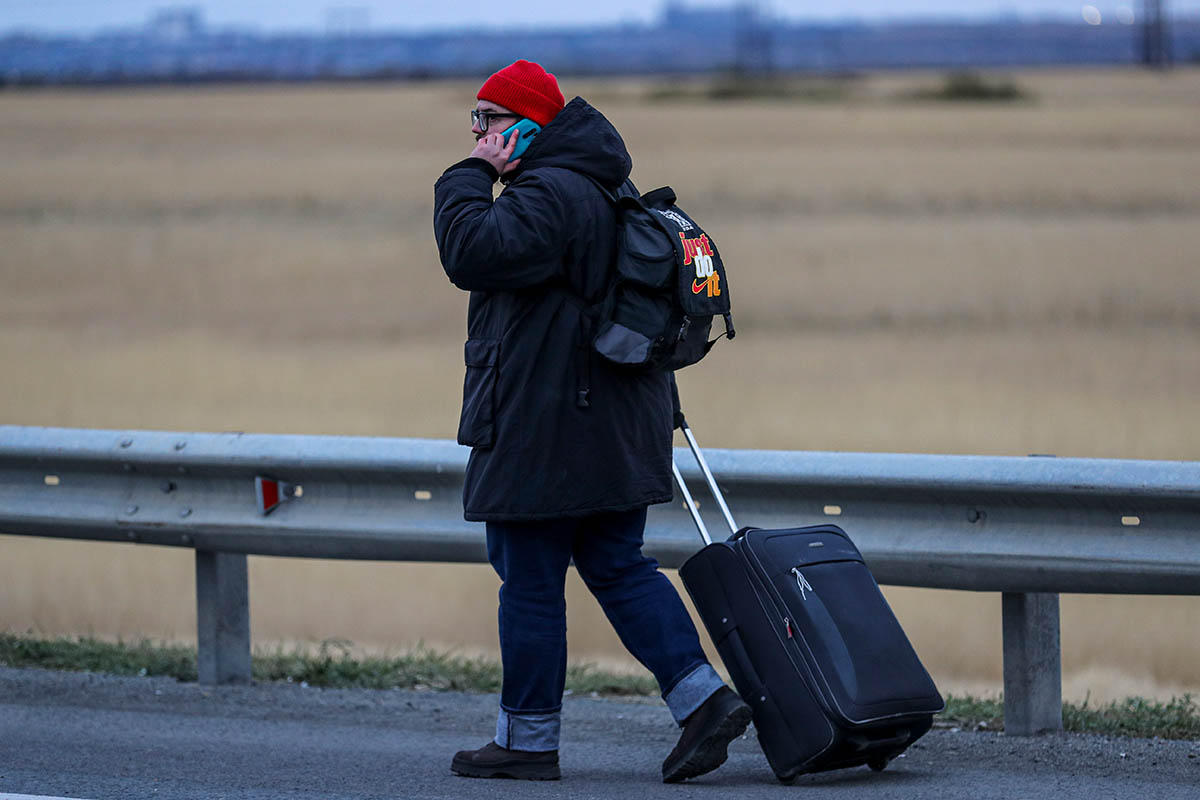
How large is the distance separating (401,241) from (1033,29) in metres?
165

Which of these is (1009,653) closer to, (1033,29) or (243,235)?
(243,235)

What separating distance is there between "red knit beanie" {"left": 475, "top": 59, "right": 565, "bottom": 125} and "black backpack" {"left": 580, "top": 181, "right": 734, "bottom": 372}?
24 cm

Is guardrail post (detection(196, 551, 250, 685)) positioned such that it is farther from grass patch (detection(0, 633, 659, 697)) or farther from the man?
the man

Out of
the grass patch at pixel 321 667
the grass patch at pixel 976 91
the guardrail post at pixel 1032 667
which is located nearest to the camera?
the guardrail post at pixel 1032 667

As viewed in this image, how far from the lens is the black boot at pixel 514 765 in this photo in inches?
159

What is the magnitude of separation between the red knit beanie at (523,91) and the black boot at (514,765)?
155 cm

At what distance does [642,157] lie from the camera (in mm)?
35406

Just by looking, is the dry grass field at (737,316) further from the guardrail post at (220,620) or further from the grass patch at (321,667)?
the guardrail post at (220,620)

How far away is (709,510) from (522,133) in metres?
1.20

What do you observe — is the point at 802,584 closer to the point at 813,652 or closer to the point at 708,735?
the point at 813,652

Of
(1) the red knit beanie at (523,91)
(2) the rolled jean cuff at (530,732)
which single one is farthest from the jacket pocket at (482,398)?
(2) the rolled jean cuff at (530,732)

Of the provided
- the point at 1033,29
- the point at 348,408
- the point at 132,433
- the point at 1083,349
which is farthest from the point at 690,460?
the point at 1033,29

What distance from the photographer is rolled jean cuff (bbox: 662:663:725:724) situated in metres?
3.97

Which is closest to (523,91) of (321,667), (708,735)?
(708,735)
